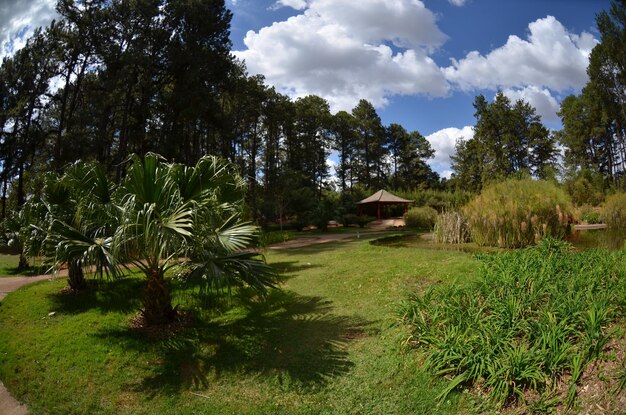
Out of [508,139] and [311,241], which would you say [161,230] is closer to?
[311,241]

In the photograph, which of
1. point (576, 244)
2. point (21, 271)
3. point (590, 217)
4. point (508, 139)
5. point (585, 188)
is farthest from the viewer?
point (508, 139)

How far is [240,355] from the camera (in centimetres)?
485

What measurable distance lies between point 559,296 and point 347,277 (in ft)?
14.1

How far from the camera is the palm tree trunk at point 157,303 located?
567 centimetres

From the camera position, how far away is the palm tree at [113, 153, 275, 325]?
15.6 ft

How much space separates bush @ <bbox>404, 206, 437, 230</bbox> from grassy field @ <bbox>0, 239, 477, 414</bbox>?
50.9ft

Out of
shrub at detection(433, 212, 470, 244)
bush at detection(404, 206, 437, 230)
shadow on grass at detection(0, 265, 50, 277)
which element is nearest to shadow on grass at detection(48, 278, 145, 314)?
shadow on grass at detection(0, 265, 50, 277)

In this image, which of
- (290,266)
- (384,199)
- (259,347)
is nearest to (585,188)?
(384,199)

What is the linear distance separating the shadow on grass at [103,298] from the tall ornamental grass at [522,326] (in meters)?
5.09

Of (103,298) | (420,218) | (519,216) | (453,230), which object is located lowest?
(103,298)

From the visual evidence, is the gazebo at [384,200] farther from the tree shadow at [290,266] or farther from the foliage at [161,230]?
the foliage at [161,230]

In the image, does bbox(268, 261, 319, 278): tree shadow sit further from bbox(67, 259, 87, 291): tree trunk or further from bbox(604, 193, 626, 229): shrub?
bbox(604, 193, 626, 229): shrub

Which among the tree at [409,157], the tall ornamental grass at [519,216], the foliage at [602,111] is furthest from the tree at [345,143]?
the tall ornamental grass at [519,216]

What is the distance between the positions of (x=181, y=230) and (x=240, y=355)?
1.68 metres
